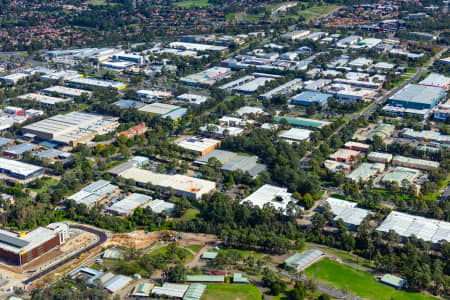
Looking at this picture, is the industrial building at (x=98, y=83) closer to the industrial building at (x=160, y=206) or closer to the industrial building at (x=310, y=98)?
the industrial building at (x=310, y=98)

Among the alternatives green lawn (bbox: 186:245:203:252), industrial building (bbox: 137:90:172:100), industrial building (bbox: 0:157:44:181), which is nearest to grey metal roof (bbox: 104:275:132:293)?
green lawn (bbox: 186:245:203:252)

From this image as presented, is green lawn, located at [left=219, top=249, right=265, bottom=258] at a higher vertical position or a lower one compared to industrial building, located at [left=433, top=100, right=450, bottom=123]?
lower

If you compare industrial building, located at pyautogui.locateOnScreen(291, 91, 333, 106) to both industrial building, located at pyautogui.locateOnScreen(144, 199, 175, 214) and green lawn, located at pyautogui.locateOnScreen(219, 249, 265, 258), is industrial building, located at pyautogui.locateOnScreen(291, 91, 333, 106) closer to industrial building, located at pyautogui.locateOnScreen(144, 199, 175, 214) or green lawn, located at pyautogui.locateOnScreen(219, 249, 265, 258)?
industrial building, located at pyautogui.locateOnScreen(144, 199, 175, 214)

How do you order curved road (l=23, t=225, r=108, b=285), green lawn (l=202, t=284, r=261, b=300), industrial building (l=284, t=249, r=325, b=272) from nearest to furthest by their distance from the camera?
green lawn (l=202, t=284, r=261, b=300)
curved road (l=23, t=225, r=108, b=285)
industrial building (l=284, t=249, r=325, b=272)

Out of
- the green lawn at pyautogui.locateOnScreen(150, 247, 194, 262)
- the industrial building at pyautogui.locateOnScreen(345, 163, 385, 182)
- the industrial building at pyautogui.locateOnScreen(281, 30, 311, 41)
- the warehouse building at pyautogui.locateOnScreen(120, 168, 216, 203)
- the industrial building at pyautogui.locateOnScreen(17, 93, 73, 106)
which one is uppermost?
the industrial building at pyautogui.locateOnScreen(281, 30, 311, 41)

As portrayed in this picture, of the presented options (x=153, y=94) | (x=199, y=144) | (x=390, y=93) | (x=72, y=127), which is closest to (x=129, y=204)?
(x=199, y=144)

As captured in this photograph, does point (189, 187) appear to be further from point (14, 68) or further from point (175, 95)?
point (14, 68)

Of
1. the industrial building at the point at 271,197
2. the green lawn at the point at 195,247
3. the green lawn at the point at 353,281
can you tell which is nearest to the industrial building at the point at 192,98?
the industrial building at the point at 271,197
